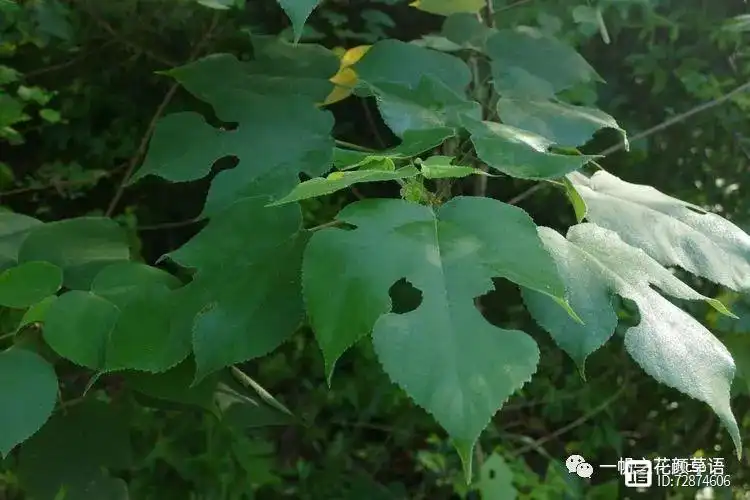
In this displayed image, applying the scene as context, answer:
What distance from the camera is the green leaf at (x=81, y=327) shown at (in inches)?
20.0

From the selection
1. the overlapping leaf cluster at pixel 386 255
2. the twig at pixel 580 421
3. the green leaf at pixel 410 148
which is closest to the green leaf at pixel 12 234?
the overlapping leaf cluster at pixel 386 255

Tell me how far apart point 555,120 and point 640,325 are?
253 millimetres

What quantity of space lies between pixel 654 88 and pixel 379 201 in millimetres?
842

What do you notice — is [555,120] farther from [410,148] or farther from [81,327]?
[81,327]

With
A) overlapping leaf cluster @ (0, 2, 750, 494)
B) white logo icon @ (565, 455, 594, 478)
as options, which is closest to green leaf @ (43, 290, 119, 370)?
overlapping leaf cluster @ (0, 2, 750, 494)

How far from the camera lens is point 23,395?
18.8 inches

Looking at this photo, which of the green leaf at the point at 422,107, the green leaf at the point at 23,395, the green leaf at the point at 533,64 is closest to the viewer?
the green leaf at the point at 23,395

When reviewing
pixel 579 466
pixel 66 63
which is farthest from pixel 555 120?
pixel 66 63

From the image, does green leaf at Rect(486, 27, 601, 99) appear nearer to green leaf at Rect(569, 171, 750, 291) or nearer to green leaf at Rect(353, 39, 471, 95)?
green leaf at Rect(353, 39, 471, 95)

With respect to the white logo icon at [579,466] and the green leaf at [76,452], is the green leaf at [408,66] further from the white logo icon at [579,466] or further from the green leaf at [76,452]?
the white logo icon at [579,466]

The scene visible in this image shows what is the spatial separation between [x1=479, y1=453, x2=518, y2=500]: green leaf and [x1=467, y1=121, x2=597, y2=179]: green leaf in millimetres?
519

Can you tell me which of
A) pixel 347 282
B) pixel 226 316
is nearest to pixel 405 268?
pixel 347 282

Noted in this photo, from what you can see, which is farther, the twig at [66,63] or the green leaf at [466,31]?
the twig at [66,63]

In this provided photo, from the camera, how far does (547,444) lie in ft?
3.96
